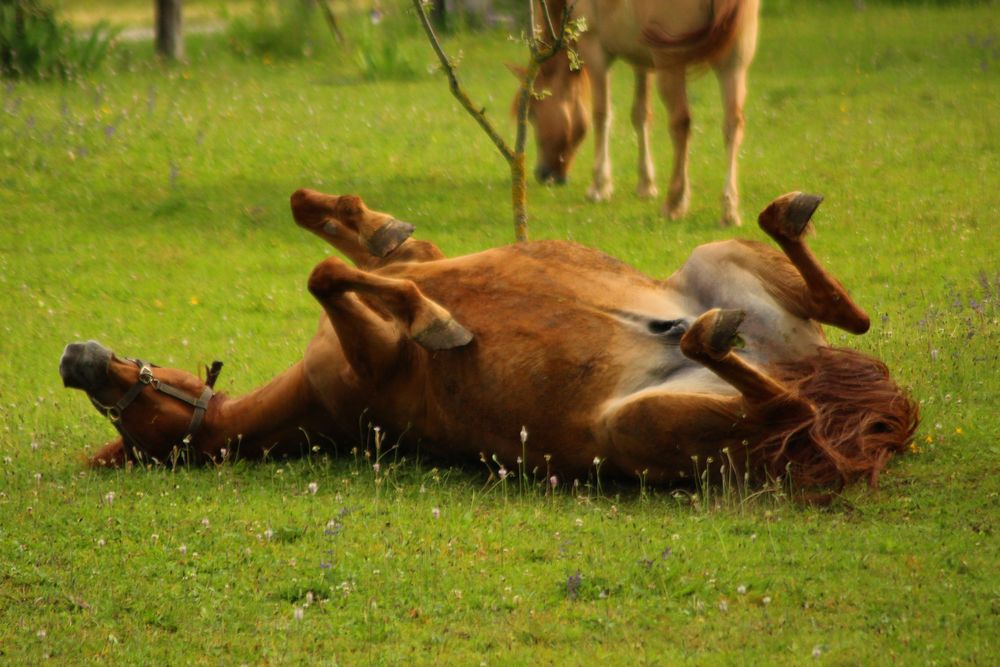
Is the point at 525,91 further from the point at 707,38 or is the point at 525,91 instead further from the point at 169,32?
the point at 169,32

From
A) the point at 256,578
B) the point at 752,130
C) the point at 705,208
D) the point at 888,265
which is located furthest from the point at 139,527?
the point at 752,130

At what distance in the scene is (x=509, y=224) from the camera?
11266mm

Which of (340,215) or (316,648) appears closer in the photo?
(316,648)

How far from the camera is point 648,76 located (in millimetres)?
12281

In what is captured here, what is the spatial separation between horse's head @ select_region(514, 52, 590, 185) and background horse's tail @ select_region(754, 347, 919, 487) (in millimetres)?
7354

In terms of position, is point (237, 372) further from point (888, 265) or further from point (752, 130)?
point (752, 130)

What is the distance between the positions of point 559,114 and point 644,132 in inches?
30.2

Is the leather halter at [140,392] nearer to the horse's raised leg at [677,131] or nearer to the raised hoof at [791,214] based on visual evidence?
the raised hoof at [791,214]

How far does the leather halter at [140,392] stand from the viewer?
17.9ft

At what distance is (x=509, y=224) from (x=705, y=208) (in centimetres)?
160

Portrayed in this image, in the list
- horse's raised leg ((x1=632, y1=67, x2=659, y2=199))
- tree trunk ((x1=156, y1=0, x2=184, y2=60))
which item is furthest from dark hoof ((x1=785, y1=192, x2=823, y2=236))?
tree trunk ((x1=156, y1=0, x2=184, y2=60))

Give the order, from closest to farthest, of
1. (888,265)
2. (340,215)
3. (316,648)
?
(316,648), (340,215), (888,265)

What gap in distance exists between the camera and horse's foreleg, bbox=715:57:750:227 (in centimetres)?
1067

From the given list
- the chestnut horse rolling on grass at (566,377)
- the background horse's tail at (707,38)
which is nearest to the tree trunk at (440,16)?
the background horse's tail at (707,38)
